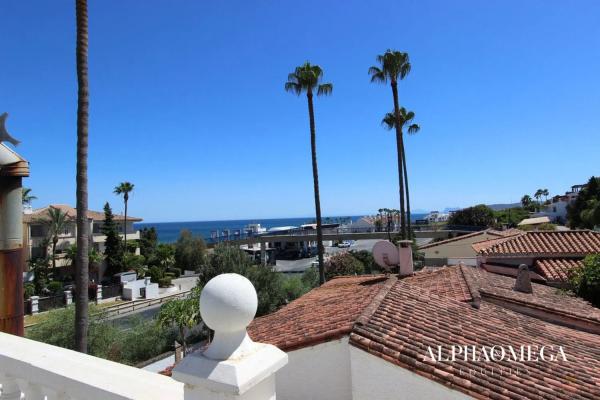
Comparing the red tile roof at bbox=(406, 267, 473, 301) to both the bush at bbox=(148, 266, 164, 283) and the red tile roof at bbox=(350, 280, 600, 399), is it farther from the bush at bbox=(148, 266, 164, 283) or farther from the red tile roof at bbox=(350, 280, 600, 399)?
the bush at bbox=(148, 266, 164, 283)

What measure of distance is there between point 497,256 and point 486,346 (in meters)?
12.8

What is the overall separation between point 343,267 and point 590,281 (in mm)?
18596

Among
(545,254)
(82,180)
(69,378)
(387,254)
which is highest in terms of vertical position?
(82,180)

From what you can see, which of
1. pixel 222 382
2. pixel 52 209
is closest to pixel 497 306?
pixel 222 382

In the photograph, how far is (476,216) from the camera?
64.4 m

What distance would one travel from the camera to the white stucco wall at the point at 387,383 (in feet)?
16.8

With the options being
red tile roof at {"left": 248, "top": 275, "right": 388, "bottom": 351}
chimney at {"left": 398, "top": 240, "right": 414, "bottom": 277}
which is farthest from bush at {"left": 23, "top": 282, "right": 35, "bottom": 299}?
chimney at {"left": 398, "top": 240, "right": 414, "bottom": 277}

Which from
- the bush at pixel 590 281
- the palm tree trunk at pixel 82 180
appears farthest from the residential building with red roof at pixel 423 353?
the palm tree trunk at pixel 82 180

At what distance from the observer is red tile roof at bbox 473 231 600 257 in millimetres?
16906

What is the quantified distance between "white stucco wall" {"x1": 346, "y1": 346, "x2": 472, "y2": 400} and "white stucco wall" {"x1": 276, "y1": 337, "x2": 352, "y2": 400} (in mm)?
182

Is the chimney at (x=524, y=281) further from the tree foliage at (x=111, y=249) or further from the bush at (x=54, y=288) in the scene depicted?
the tree foliage at (x=111, y=249)

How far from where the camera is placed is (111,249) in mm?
47531

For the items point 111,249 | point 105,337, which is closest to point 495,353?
point 105,337

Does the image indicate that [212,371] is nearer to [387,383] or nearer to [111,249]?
[387,383]
